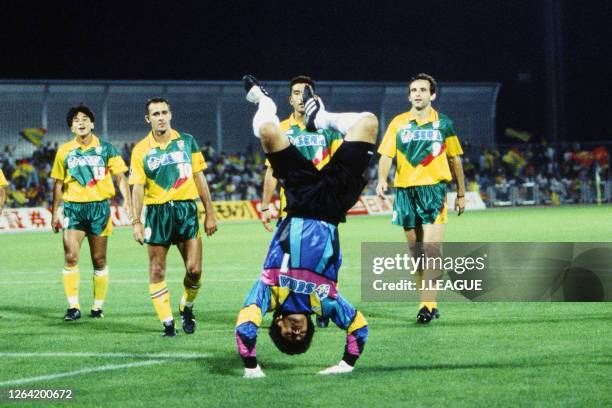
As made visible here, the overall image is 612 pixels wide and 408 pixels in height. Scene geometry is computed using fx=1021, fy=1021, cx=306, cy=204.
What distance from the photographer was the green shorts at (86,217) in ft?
38.8

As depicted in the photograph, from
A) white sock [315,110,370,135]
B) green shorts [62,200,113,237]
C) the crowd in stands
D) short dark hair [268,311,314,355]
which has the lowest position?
short dark hair [268,311,314,355]

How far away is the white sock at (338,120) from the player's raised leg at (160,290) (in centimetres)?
284

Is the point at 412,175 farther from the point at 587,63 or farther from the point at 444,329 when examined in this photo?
the point at 587,63

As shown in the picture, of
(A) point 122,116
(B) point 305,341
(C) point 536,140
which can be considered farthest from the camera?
(C) point 536,140

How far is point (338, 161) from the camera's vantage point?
7430mm

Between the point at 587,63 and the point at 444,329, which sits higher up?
the point at 587,63

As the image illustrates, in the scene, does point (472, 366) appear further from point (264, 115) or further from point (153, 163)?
point (153, 163)

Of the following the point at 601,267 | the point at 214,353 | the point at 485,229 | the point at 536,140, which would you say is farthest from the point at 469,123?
the point at 214,353

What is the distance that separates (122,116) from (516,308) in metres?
35.1

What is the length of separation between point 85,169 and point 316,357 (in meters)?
4.64

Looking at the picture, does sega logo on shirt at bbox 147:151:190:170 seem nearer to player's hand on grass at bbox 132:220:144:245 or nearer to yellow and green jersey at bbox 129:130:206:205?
yellow and green jersey at bbox 129:130:206:205

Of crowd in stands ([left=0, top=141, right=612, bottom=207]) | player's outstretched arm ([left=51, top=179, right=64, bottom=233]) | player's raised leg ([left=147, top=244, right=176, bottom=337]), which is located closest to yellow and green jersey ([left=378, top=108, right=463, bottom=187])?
player's raised leg ([left=147, top=244, right=176, bottom=337])

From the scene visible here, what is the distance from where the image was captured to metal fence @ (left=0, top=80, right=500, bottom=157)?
4272 cm

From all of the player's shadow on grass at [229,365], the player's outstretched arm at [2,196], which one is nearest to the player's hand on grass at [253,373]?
the player's shadow on grass at [229,365]
